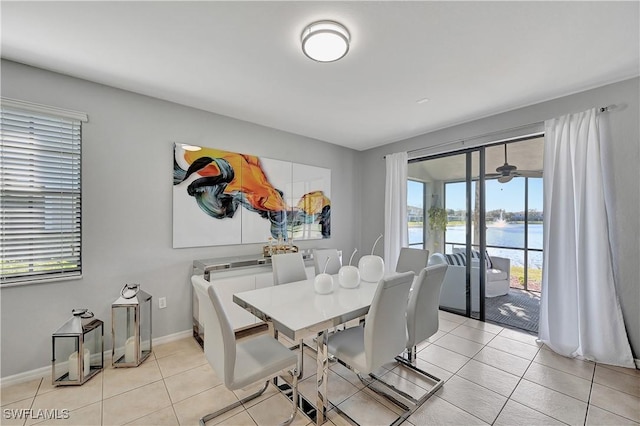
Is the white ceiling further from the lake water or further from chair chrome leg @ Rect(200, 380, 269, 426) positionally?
chair chrome leg @ Rect(200, 380, 269, 426)

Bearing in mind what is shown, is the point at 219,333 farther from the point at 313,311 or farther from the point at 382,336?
the point at 382,336

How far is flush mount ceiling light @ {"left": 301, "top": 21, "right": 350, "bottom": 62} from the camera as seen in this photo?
5.68 feet

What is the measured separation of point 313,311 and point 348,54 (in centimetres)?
193

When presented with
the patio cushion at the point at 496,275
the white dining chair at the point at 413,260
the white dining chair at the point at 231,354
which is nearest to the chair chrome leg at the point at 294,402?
the white dining chair at the point at 231,354

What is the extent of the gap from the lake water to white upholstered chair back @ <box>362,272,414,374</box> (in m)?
2.51

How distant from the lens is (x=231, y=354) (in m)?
1.46

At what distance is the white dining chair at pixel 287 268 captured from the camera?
273 cm

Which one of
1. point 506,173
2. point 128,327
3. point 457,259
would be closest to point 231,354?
point 128,327

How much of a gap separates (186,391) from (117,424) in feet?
1.45

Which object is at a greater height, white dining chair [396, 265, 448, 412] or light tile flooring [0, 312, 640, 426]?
white dining chair [396, 265, 448, 412]

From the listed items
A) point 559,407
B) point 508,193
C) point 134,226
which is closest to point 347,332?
point 559,407

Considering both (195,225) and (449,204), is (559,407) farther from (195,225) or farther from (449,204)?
(195,225)

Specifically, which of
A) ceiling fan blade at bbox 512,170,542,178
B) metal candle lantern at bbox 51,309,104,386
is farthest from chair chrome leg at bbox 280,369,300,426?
ceiling fan blade at bbox 512,170,542,178

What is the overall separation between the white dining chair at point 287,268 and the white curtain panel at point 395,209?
1925 mm
